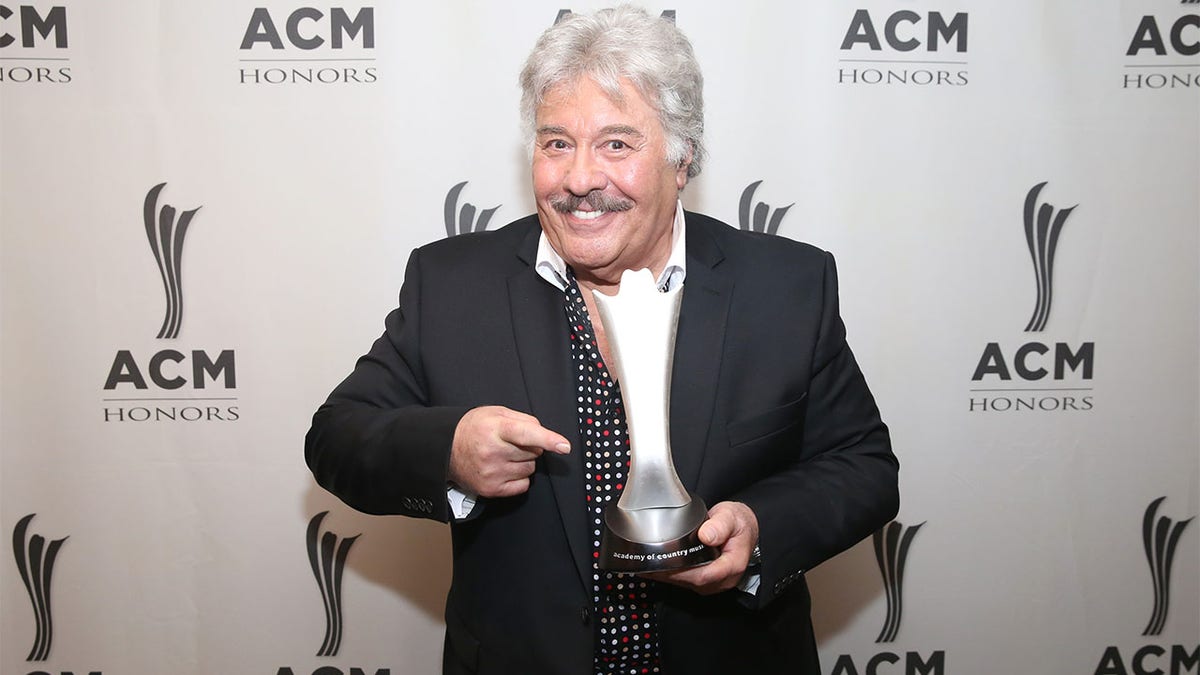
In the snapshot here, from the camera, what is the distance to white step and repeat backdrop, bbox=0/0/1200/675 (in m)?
1.57

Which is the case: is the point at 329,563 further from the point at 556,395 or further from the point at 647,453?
the point at 647,453

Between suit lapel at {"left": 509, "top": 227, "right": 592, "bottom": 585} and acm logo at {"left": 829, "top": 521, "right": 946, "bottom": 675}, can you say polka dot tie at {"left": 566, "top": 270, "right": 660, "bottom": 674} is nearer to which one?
suit lapel at {"left": 509, "top": 227, "right": 592, "bottom": 585}

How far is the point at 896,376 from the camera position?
167cm

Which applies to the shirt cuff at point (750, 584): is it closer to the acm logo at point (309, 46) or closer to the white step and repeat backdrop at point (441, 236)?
the white step and repeat backdrop at point (441, 236)

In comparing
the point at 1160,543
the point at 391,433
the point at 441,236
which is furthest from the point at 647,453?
the point at 1160,543

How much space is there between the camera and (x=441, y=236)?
159 centimetres

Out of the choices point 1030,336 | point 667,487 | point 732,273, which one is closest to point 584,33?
point 732,273

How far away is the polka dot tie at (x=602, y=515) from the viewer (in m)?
1.05

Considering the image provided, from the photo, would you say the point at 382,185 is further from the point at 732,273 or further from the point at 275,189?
the point at 732,273

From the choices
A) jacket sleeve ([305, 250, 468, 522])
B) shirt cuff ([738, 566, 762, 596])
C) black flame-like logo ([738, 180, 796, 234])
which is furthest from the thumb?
black flame-like logo ([738, 180, 796, 234])

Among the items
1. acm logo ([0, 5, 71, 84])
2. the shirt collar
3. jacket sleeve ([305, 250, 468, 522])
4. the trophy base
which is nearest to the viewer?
the trophy base

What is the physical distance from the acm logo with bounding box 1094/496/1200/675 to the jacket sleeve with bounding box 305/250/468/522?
1472 millimetres

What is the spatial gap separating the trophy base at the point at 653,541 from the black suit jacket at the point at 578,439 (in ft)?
0.53

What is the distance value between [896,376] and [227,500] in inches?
50.9
